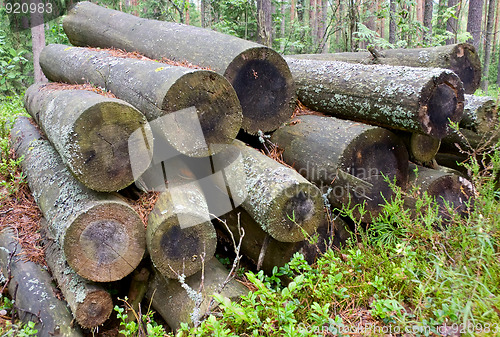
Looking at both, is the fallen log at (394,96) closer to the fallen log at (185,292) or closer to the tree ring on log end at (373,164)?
the tree ring on log end at (373,164)

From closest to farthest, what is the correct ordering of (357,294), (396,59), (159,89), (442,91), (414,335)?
1. (414,335)
2. (357,294)
3. (159,89)
4. (442,91)
5. (396,59)

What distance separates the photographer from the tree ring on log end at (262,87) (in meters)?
3.37

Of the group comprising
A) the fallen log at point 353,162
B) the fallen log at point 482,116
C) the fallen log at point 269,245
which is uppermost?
the fallen log at point 482,116

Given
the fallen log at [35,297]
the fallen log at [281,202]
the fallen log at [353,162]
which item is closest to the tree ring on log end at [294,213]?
the fallen log at [281,202]

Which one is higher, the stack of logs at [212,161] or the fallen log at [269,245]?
the stack of logs at [212,161]

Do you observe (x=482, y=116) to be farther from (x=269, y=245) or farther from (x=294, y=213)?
(x=269, y=245)

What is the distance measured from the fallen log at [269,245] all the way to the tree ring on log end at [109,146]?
0.95m

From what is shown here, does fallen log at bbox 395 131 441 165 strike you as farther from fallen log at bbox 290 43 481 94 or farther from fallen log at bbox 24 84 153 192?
fallen log at bbox 24 84 153 192

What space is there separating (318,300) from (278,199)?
2.60 feet

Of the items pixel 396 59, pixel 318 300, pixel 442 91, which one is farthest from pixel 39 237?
pixel 396 59

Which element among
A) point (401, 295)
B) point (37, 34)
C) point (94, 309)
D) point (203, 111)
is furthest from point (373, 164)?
point (37, 34)

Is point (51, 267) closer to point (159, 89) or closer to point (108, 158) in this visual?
point (108, 158)

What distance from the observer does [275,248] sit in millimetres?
3158

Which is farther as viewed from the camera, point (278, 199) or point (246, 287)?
point (246, 287)
